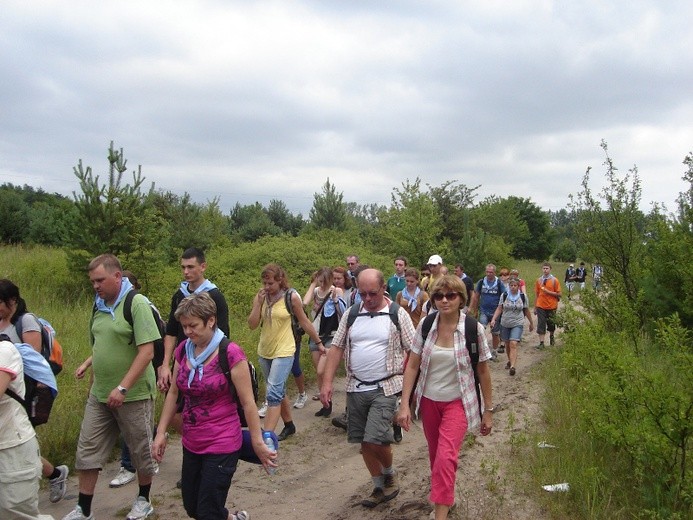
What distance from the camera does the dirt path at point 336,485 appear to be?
14.9 feet

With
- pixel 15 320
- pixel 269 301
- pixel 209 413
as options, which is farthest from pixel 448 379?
pixel 15 320

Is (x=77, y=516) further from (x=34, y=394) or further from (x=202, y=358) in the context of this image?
(x=202, y=358)

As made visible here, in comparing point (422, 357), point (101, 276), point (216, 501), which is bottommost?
point (216, 501)

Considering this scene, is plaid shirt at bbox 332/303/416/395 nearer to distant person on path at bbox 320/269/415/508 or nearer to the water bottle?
distant person on path at bbox 320/269/415/508

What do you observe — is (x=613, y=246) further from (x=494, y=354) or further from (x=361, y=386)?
Answer: (x=361, y=386)

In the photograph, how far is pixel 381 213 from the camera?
84.2 feet

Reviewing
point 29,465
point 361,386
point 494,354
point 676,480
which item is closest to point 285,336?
point 361,386

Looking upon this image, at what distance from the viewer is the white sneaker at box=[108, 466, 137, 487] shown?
514 centimetres

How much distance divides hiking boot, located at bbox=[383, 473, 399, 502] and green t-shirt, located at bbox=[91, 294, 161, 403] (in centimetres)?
210

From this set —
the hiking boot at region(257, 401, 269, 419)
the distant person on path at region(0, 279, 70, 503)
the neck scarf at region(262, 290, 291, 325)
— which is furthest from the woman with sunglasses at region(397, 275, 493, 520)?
the hiking boot at region(257, 401, 269, 419)

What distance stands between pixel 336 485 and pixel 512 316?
5682mm

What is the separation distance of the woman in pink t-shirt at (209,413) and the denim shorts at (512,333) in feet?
23.5

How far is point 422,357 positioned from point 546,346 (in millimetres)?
8888

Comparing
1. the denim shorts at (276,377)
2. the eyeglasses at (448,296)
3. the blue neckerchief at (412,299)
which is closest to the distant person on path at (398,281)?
the blue neckerchief at (412,299)
